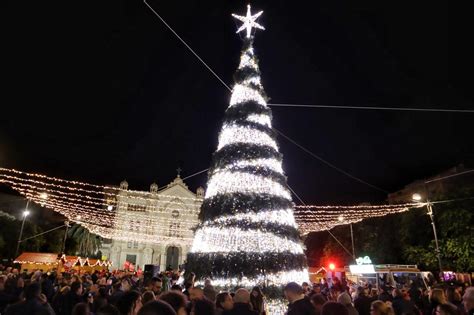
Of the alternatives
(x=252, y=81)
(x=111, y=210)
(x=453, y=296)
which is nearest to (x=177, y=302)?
(x=453, y=296)

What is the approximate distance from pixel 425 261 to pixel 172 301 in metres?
28.4

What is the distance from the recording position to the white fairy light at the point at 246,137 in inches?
507

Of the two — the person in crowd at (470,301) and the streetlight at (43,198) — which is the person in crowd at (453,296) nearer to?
the person in crowd at (470,301)

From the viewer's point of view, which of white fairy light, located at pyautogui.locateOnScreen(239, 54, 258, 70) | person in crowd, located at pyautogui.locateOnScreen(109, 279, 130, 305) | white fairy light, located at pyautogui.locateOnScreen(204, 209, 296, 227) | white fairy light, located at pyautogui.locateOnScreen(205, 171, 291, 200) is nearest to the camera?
person in crowd, located at pyautogui.locateOnScreen(109, 279, 130, 305)

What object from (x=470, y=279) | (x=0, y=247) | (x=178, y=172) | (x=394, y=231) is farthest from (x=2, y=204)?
(x=470, y=279)

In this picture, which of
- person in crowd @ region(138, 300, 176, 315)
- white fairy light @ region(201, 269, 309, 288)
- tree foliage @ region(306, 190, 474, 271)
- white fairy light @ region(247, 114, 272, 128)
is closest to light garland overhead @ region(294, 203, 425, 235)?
tree foliage @ region(306, 190, 474, 271)

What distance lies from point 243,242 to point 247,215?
952 mm

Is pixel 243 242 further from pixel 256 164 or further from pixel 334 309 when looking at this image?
pixel 334 309

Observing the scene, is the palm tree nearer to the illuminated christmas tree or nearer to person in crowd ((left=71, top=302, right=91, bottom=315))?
the illuminated christmas tree

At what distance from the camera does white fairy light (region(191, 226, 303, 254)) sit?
10.9m

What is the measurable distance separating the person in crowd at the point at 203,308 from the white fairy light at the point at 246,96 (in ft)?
32.8

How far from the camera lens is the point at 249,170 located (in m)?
12.0

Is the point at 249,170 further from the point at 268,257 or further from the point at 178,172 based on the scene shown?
the point at 178,172

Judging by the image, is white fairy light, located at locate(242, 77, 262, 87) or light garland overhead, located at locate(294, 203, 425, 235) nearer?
white fairy light, located at locate(242, 77, 262, 87)
